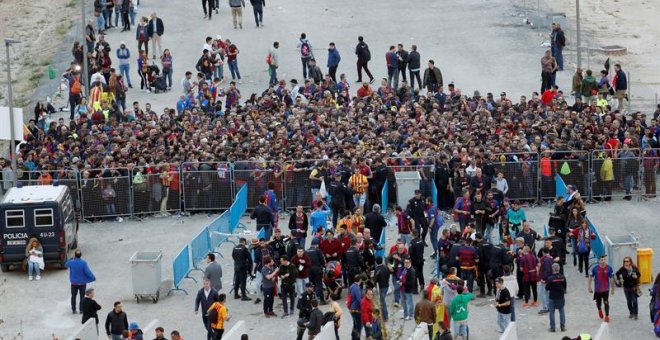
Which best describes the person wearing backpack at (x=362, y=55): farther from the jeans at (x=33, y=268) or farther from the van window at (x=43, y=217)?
the jeans at (x=33, y=268)

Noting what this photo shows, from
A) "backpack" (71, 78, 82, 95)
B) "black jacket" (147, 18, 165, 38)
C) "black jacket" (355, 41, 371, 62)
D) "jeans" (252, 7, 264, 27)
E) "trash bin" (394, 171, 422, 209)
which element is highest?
"jeans" (252, 7, 264, 27)

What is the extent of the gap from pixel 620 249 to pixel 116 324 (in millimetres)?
10840

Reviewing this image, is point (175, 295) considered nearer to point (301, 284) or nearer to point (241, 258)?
point (241, 258)

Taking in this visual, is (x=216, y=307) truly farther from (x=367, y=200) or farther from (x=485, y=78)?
(x=485, y=78)

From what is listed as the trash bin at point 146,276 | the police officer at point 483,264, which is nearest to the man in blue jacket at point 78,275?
the trash bin at point 146,276

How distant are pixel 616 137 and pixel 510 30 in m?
18.6

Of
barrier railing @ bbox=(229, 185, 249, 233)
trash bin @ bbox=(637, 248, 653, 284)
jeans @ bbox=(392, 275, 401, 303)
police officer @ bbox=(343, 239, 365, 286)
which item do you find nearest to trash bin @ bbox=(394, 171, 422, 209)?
barrier railing @ bbox=(229, 185, 249, 233)

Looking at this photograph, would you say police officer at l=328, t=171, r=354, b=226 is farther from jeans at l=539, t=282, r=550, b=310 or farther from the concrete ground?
jeans at l=539, t=282, r=550, b=310

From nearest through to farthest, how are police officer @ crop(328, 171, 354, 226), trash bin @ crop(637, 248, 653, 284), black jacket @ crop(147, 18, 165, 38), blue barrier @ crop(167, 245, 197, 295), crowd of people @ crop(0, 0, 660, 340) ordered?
1. crowd of people @ crop(0, 0, 660, 340)
2. trash bin @ crop(637, 248, 653, 284)
3. blue barrier @ crop(167, 245, 197, 295)
4. police officer @ crop(328, 171, 354, 226)
5. black jacket @ crop(147, 18, 165, 38)

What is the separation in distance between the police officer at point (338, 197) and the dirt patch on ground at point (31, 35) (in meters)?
17.2

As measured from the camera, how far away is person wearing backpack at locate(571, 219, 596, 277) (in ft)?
122

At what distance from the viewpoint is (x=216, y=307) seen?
3300cm

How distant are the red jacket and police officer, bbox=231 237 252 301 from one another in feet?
12.6

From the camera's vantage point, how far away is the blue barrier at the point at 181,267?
37.5 meters
